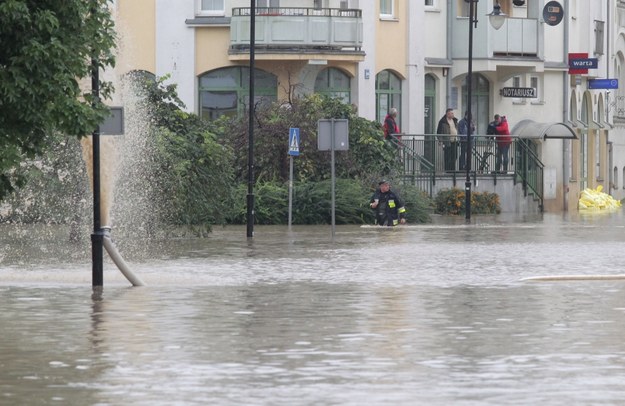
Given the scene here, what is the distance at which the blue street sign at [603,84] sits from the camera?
2548 inches

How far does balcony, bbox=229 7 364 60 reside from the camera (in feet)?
175

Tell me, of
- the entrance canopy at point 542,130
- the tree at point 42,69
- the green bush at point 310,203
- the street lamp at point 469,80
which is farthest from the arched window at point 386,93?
the tree at point 42,69

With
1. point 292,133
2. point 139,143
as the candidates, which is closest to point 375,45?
point 292,133

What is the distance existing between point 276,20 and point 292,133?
36.9 feet

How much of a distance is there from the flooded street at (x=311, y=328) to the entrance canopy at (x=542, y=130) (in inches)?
1184

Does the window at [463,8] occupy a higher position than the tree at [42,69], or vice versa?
the window at [463,8]

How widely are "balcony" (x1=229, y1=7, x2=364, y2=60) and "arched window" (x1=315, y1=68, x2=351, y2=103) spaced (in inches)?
53.1

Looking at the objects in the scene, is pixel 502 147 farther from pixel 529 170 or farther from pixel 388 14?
pixel 388 14

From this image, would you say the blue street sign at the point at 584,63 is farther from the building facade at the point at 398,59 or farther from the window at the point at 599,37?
the window at the point at 599,37

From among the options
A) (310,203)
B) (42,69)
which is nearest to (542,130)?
(310,203)

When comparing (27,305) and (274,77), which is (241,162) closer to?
(274,77)

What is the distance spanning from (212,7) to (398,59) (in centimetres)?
648

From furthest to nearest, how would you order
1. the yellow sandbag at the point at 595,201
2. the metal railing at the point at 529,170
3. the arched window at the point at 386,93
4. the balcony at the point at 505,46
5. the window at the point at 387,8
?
the yellow sandbag at the point at 595,201 → the balcony at the point at 505,46 → the metal railing at the point at 529,170 → the window at the point at 387,8 → the arched window at the point at 386,93

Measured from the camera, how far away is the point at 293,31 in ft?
176
